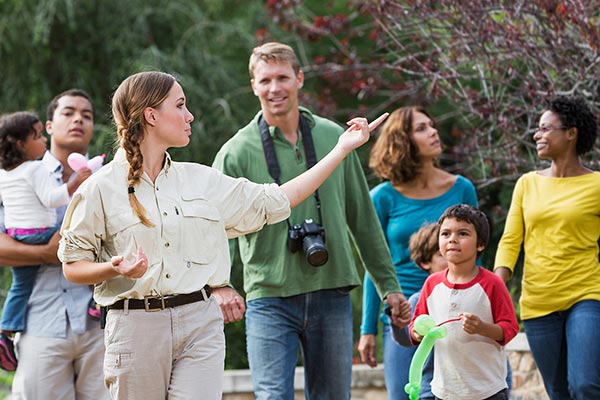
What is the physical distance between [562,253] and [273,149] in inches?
66.2

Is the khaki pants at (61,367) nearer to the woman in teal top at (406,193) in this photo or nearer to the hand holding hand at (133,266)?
the woman in teal top at (406,193)

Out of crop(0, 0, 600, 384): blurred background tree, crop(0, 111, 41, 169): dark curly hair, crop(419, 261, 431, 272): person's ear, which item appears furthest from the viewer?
crop(0, 0, 600, 384): blurred background tree

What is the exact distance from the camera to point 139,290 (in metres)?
4.02

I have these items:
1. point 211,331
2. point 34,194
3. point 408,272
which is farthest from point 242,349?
point 211,331

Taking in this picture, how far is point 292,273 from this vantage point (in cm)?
530

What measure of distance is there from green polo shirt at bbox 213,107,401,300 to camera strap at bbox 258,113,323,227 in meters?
0.03

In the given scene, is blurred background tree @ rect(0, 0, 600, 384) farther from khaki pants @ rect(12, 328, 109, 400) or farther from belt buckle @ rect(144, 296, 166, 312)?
belt buckle @ rect(144, 296, 166, 312)

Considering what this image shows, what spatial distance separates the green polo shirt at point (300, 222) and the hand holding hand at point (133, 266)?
158 cm

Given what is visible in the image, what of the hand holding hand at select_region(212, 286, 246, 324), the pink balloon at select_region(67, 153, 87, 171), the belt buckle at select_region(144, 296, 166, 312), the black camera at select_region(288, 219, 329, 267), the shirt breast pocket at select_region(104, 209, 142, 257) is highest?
the pink balloon at select_region(67, 153, 87, 171)

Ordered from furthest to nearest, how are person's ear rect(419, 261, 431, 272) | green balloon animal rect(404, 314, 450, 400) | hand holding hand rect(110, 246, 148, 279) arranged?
person's ear rect(419, 261, 431, 272)
green balloon animal rect(404, 314, 450, 400)
hand holding hand rect(110, 246, 148, 279)

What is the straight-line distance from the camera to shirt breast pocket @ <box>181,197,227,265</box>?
163 inches

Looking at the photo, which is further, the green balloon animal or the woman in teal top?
the woman in teal top

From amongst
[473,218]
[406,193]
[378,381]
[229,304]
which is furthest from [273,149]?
[378,381]

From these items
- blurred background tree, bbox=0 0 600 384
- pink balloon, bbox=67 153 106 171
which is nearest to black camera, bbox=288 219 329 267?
pink balloon, bbox=67 153 106 171
